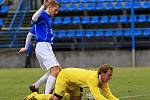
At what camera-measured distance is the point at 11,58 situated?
2956 centimetres

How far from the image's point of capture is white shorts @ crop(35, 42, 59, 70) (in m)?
10.4

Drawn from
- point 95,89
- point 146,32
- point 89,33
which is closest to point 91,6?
point 89,33

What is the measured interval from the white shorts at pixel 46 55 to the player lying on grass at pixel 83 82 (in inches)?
40.6

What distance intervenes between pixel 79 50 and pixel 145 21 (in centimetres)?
468

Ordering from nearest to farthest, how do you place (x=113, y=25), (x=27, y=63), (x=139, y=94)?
(x=139, y=94)
(x=27, y=63)
(x=113, y=25)

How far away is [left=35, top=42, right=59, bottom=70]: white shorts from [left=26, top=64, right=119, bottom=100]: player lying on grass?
3.38 feet

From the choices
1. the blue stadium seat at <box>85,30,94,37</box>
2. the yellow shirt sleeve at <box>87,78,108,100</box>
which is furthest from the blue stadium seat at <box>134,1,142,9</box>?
the yellow shirt sleeve at <box>87,78,108,100</box>

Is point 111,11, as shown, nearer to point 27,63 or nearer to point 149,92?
point 27,63

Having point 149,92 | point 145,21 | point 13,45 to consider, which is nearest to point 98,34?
point 145,21

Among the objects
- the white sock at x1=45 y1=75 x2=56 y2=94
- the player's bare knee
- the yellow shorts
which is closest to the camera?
the yellow shorts

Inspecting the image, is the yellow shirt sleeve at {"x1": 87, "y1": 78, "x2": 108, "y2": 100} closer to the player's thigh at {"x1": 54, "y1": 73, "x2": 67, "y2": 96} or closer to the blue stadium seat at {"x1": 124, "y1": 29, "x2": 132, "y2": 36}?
the player's thigh at {"x1": 54, "y1": 73, "x2": 67, "y2": 96}

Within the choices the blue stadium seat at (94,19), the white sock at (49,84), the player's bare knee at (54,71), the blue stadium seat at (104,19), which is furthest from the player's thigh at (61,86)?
the blue stadium seat at (94,19)

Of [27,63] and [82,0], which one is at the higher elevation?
[82,0]

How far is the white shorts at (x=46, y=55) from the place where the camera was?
34.0 ft
